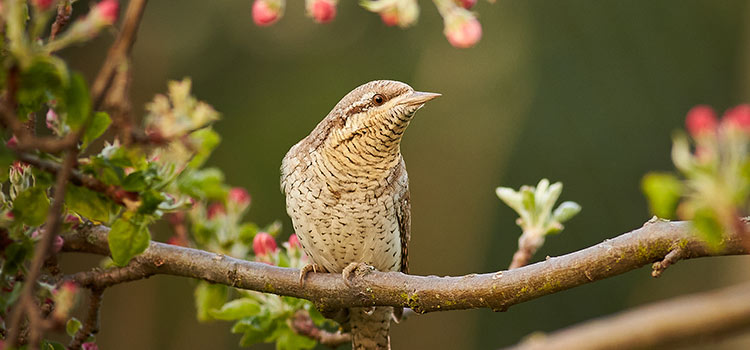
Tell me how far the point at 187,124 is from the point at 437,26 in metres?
5.15

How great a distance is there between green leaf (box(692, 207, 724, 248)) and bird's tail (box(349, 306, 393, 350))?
1.97 m

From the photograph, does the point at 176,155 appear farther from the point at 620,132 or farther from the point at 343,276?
the point at 620,132

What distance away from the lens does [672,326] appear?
66 cm

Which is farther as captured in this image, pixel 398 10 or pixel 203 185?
pixel 203 185

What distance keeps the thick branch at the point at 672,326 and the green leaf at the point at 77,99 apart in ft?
2.12

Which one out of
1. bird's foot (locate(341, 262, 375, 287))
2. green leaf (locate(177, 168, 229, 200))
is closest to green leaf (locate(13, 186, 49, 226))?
green leaf (locate(177, 168, 229, 200))

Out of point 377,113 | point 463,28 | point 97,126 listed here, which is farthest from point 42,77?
point 377,113

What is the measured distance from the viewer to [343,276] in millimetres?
1954

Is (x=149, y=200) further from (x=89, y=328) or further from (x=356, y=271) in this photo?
(x=356, y=271)

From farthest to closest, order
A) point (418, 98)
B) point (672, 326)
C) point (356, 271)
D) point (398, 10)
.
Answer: point (418, 98)
point (356, 271)
point (398, 10)
point (672, 326)

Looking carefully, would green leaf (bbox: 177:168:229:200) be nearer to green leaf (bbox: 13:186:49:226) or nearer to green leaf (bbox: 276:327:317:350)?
green leaf (bbox: 276:327:317:350)

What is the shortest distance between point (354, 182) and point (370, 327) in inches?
25.1

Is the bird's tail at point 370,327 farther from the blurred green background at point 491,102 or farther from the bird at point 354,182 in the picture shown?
the blurred green background at point 491,102

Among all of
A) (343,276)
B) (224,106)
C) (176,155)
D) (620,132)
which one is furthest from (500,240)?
(176,155)
